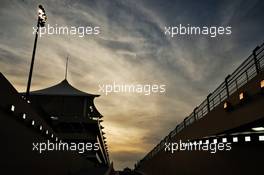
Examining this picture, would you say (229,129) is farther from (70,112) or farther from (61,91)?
(61,91)

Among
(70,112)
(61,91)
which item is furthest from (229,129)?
(61,91)

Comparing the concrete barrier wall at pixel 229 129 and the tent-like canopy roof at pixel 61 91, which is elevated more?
the tent-like canopy roof at pixel 61 91

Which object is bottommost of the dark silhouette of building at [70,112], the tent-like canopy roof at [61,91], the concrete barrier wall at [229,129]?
the concrete barrier wall at [229,129]

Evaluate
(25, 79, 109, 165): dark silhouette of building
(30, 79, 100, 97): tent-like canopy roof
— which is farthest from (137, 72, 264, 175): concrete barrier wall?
(30, 79, 100, 97): tent-like canopy roof

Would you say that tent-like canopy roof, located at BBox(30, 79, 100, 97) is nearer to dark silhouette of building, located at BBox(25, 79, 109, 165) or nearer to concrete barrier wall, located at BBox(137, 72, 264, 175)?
dark silhouette of building, located at BBox(25, 79, 109, 165)

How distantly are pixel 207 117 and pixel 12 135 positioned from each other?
11.5 metres

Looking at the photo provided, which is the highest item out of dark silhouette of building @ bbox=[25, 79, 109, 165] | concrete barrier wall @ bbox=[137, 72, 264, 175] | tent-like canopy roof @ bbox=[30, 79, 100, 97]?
tent-like canopy roof @ bbox=[30, 79, 100, 97]

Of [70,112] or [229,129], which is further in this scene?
[70,112]

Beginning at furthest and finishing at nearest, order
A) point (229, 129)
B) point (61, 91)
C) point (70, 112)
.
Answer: point (61, 91)
point (70, 112)
point (229, 129)

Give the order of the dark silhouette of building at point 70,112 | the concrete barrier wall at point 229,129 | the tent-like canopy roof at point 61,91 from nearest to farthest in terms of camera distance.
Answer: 1. the concrete barrier wall at point 229,129
2. the dark silhouette of building at point 70,112
3. the tent-like canopy roof at point 61,91

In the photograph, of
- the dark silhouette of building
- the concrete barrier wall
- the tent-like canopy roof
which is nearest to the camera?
the concrete barrier wall

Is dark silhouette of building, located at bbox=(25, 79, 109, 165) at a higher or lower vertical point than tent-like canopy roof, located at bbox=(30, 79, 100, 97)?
lower

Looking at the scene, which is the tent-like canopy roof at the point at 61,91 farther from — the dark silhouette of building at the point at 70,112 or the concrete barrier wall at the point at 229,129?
the concrete barrier wall at the point at 229,129

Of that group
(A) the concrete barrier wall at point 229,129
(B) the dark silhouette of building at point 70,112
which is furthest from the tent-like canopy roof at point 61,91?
(A) the concrete barrier wall at point 229,129
